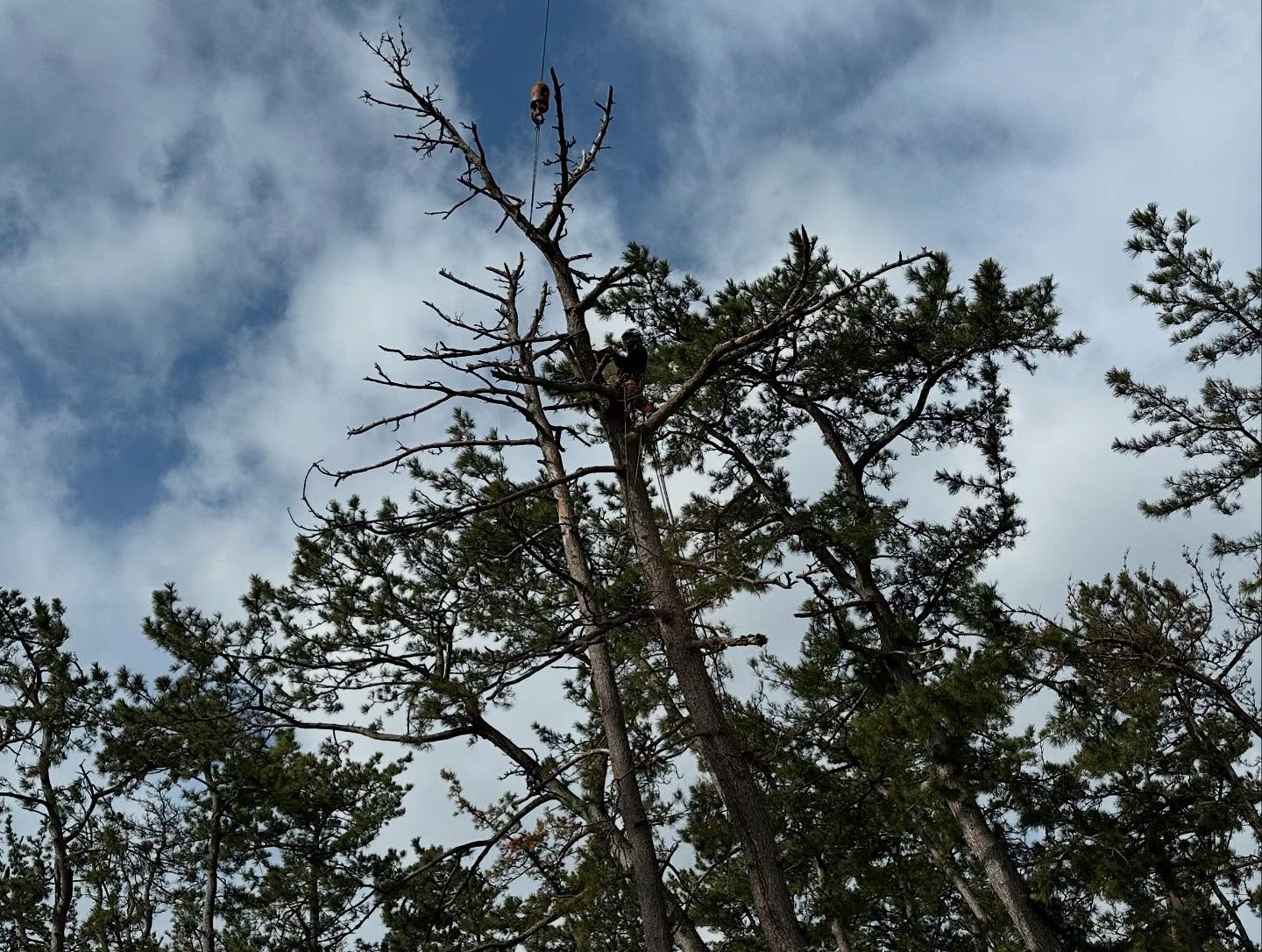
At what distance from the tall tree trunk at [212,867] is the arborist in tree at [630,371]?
9.68 meters

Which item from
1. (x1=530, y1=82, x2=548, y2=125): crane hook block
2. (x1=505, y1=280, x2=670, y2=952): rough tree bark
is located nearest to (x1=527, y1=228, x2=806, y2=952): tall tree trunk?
(x1=505, y1=280, x2=670, y2=952): rough tree bark

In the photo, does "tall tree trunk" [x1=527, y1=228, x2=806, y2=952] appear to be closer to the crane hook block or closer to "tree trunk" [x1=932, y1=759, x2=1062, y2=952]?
the crane hook block

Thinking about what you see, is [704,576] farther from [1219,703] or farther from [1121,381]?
[1121,381]

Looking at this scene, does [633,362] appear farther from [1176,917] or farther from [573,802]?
[1176,917]

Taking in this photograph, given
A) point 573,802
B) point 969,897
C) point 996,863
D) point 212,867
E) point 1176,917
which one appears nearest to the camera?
point 573,802

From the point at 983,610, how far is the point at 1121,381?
3600 mm

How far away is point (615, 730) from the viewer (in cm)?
709

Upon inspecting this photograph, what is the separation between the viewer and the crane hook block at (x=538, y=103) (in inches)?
285

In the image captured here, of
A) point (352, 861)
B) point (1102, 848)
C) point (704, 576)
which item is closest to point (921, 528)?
point (1102, 848)

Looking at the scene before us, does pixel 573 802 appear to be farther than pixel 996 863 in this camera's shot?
No

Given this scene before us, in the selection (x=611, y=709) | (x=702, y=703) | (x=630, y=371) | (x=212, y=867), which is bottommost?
(x=702, y=703)

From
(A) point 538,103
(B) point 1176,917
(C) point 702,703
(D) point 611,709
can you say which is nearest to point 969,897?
(B) point 1176,917

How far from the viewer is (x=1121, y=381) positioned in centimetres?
1116

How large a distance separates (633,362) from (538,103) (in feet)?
7.13
